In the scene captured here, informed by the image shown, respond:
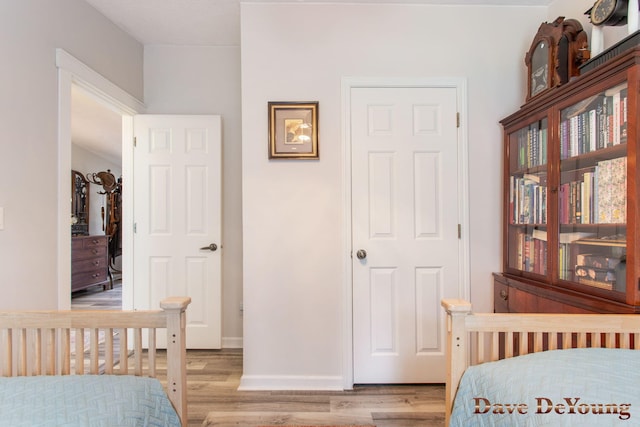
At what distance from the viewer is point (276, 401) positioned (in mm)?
1957

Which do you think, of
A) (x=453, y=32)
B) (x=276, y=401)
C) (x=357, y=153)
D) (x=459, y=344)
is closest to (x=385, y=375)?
(x=276, y=401)

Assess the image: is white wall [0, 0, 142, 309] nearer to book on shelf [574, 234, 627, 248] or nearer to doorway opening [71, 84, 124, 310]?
doorway opening [71, 84, 124, 310]

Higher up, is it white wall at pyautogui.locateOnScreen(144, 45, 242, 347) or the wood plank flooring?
white wall at pyautogui.locateOnScreen(144, 45, 242, 347)

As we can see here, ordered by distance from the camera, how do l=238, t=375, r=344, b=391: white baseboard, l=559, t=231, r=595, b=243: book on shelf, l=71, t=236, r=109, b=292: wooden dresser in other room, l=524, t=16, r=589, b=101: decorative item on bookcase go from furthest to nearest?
l=71, t=236, r=109, b=292: wooden dresser in other room, l=238, t=375, r=344, b=391: white baseboard, l=524, t=16, r=589, b=101: decorative item on bookcase, l=559, t=231, r=595, b=243: book on shelf

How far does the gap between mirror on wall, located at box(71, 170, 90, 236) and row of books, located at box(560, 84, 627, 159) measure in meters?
5.74

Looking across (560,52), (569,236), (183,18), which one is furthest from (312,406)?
(183,18)

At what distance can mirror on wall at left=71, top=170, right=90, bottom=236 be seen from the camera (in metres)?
4.80

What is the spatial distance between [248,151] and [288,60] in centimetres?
65

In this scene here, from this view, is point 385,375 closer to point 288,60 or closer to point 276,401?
point 276,401

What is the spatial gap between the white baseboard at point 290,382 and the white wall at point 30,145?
1251 mm

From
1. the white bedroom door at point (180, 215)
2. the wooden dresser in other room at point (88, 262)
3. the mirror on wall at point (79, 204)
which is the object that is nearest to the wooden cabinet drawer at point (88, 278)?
the wooden dresser in other room at point (88, 262)

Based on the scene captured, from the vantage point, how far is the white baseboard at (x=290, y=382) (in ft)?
6.84

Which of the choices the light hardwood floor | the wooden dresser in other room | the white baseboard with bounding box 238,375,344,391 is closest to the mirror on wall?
the wooden dresser in other room

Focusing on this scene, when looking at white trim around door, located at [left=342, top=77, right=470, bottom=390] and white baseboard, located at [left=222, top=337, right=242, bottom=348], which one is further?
white baseboard, located at [left=222, top=337, right=242, bottom=348]
